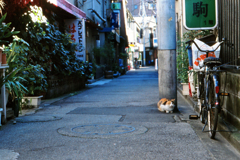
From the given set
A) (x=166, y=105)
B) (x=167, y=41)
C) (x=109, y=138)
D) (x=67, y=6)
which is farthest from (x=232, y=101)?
(x=67, y=6)

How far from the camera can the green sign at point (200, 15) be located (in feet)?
23.4

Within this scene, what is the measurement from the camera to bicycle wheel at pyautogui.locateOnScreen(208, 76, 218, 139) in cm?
470

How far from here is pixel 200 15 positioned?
7184 millimetres

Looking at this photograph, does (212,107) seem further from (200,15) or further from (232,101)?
(200,15)

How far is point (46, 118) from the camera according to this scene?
709cm

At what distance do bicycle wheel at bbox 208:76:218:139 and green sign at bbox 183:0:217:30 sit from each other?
244 cm

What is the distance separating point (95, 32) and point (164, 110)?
18.1 m

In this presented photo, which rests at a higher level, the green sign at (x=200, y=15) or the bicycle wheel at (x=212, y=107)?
the green sign at (x=200, y=15)

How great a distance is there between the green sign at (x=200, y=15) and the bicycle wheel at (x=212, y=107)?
244 cm

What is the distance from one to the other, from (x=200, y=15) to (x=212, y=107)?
2987 mm

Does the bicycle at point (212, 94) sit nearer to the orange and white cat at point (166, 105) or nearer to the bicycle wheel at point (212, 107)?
the bicycle wheel at point (212, 107)

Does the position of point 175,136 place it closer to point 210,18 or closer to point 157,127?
point 157,127

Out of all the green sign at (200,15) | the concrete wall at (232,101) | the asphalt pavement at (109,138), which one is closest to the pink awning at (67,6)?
the asphalt pavement at (109,138)

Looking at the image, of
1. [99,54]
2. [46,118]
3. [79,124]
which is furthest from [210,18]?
[99,54]
